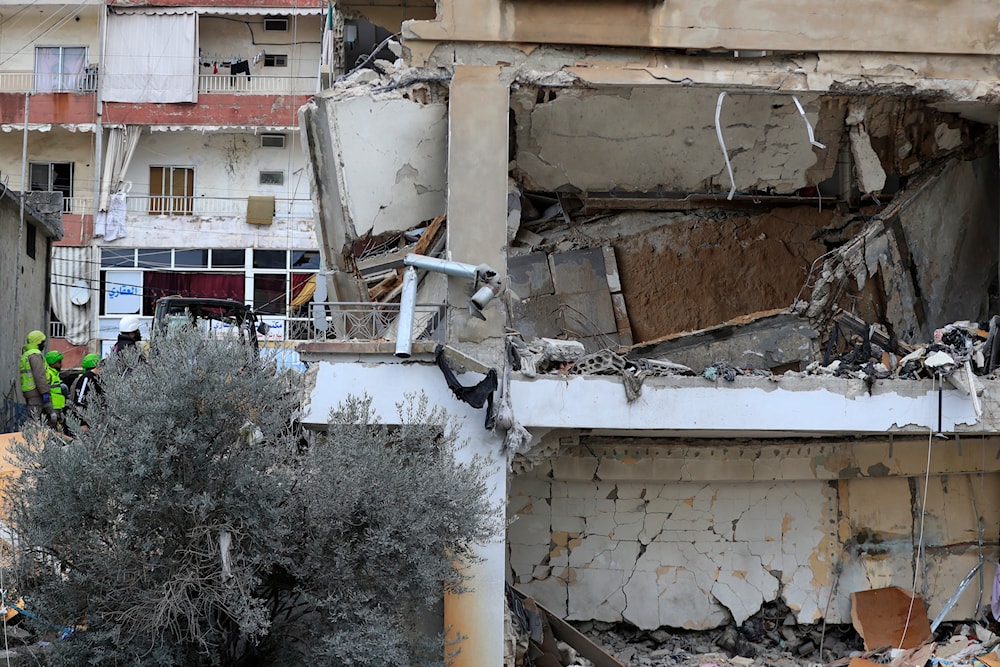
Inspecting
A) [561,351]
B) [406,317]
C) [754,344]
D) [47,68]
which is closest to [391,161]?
[406,317]

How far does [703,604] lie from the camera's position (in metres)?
14.2

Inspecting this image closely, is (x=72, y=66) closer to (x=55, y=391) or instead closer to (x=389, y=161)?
(x=55, y=391)

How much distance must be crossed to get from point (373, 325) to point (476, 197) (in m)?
1.70

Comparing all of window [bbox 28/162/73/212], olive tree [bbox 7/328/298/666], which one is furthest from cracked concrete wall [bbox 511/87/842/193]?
window [bbox 28/162/73/212]

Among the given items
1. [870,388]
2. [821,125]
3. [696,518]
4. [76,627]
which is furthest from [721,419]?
[76,627]

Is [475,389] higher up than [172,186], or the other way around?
[172,186]

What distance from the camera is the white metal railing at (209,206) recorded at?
29.2 m

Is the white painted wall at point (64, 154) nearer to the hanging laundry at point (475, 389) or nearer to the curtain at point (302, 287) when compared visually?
the curtain at point (302, 287)

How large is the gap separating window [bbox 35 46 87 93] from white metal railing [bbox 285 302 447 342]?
63.6ft

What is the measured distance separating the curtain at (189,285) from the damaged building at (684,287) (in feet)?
41.9

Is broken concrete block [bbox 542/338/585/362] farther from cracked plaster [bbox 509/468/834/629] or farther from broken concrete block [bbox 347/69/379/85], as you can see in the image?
broken concrete block [bbox 347/69/379/85]

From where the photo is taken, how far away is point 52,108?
2836cm

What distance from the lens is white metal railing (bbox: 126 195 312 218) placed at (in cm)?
2916

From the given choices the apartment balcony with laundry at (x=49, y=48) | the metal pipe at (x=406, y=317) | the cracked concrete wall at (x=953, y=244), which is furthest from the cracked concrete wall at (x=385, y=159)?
the apartment balcony with laundry at (x=49, y=48)
